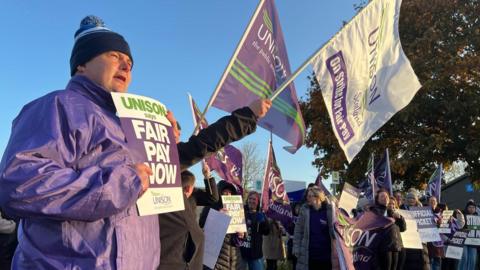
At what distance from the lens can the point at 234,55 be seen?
13.5ft

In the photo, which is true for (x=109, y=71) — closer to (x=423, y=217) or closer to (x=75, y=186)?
(x=75, y=186)

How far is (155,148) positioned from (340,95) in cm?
321

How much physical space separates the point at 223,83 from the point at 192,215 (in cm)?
118

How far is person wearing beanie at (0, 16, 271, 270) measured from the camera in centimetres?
159

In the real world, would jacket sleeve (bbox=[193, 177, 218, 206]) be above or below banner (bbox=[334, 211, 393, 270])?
above

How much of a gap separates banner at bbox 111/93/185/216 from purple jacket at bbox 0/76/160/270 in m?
0.09

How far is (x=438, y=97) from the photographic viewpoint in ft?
62.4

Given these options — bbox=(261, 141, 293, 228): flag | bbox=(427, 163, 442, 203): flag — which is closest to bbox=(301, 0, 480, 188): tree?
bbox=(427, 163, 442, 203): flag

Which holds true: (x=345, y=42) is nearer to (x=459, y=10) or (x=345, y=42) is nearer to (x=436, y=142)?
(x=436, y=142)

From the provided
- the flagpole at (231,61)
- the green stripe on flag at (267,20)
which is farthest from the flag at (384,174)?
the flagpole at (231,61)

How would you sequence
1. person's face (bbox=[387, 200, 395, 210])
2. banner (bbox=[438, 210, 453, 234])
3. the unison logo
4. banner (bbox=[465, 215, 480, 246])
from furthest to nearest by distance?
banner (bbox=[465, 215, 480, 246])
banner (bbox=[438, 210, 453, 234])
person's face (bbox=[387, 200, 395, 210])
the unison logo

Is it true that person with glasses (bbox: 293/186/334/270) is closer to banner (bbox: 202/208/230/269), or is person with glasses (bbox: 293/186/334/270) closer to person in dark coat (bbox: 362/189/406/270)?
person in dark coat (bbox: 362/189/406/270)

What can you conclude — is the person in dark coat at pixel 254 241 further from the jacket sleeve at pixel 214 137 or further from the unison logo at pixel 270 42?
the jacket sleeve at pixel 214 137

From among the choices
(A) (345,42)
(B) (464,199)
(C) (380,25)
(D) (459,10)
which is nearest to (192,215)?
(A) (345,42)
